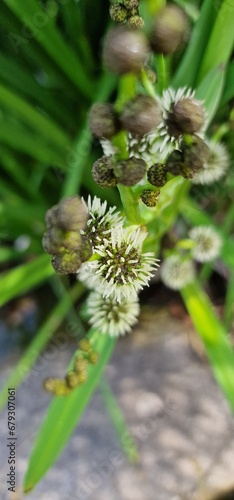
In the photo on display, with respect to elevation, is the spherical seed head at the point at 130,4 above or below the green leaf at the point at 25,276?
above

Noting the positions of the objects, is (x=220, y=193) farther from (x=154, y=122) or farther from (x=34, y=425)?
(x=154, y=122)

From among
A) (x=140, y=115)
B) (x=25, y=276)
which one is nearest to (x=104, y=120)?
(x=140, y=115)

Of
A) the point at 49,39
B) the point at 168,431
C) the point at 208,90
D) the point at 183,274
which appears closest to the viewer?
the point at 208,90

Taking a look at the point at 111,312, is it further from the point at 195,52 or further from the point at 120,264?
the point at 195,52

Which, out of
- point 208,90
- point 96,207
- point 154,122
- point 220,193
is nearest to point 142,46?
point 154,122

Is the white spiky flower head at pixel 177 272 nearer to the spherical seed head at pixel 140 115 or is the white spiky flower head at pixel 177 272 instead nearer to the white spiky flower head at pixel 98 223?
the white spiky flower head at pixel 98 223

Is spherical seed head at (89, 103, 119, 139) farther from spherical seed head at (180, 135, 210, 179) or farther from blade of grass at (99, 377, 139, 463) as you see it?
blade of grass at (99, 377, 139, 463)

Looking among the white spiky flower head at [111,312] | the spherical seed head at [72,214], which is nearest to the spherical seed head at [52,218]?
the spherical seed head at [72,214]

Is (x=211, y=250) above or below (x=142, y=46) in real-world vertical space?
below
